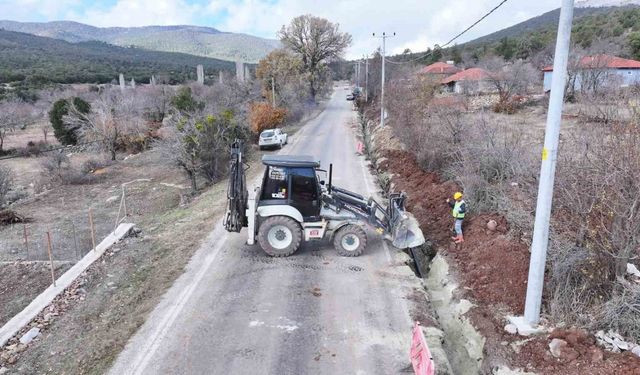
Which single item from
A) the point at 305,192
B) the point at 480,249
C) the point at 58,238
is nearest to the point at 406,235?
the point at 480,249

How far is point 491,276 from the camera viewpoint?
982 cm

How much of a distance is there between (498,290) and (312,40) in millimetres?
61314

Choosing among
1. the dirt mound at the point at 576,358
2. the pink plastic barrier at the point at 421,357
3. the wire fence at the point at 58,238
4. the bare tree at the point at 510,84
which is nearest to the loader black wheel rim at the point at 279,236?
the wire fence at the point at 58,238

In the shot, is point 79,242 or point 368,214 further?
point 79,242

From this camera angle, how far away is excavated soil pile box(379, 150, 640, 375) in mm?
6758

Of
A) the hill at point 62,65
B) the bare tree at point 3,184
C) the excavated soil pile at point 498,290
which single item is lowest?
the bare tree at point 3,184

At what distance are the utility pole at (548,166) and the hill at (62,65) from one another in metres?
102

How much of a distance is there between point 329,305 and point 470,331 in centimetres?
267

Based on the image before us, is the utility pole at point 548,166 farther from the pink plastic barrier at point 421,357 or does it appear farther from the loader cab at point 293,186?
the loader cab at point 293,186

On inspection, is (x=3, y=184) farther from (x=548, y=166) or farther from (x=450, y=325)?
(x=548, y=166)

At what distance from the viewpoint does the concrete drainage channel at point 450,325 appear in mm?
7992

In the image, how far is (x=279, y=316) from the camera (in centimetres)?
897

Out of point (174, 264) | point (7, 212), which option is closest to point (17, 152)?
point (7, 212)

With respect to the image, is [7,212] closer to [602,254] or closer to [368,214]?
[368,214]
